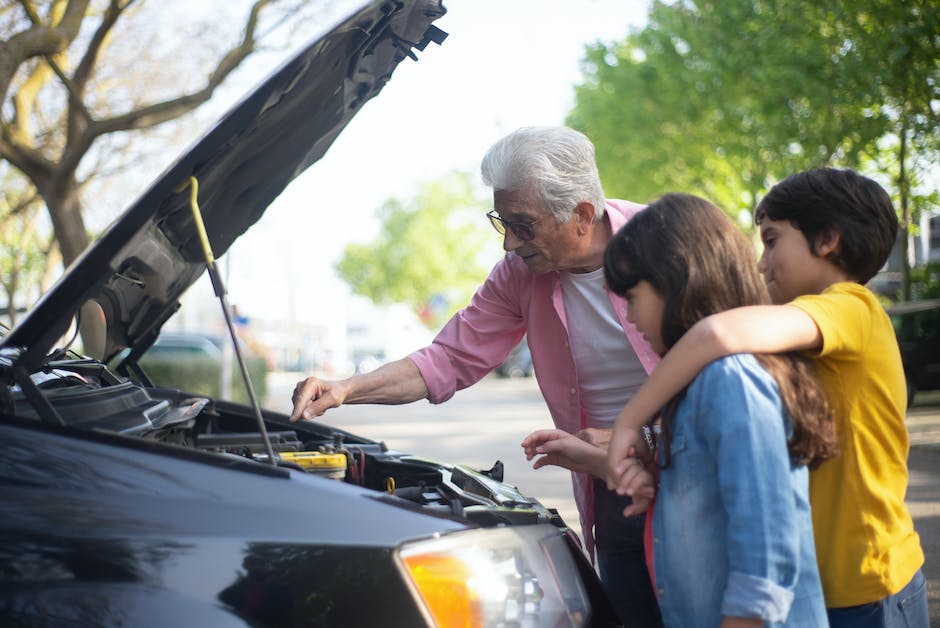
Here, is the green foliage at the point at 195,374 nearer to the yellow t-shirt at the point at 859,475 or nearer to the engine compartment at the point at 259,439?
the engine compartment at the point at 259,439

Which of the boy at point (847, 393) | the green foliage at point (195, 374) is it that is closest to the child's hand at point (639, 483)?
the boy at point (847, 393)

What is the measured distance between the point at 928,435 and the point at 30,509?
478 inches

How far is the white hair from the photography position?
2.73 m

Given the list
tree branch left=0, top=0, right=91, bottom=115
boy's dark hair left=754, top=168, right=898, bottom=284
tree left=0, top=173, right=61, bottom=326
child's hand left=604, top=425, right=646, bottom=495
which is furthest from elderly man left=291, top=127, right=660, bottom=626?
tree left=0, top=173, right=61, bottom=326

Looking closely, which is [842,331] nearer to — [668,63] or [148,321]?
[148,321]

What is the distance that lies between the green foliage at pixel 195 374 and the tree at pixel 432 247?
148 feet

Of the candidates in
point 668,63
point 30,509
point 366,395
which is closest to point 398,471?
point 366,395

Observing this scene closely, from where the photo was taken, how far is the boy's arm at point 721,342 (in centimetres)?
170

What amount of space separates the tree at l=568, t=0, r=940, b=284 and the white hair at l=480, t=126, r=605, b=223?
10207 millimetres

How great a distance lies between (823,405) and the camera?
177 centimetres

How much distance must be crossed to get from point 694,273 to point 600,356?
3.39 ft

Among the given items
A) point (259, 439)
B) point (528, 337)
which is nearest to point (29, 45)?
point (259, 439)

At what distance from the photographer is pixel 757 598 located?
1.61 m

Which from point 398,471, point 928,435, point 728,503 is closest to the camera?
point 728,503
